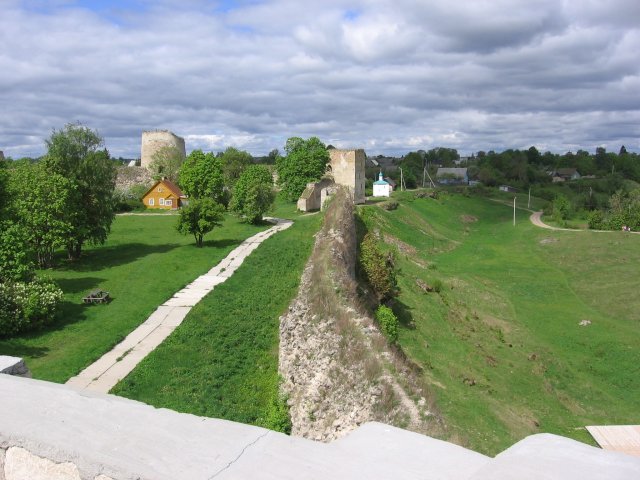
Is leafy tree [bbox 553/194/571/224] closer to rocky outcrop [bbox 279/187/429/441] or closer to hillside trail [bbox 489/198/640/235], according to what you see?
hillside trail [bbox 489/198/640/235]

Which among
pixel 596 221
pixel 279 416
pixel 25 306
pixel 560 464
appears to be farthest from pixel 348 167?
pixel 560 464

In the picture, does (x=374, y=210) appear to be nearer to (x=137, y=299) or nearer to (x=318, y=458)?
(x=137, y=299)

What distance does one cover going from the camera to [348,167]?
51.7 metres

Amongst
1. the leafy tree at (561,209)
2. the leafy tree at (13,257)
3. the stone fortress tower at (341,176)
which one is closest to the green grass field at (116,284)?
the leafy tree at (13,257)

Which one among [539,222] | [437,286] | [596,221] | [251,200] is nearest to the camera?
[437,286]

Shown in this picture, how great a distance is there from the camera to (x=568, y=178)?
14462 cm

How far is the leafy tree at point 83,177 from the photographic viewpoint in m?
26.7

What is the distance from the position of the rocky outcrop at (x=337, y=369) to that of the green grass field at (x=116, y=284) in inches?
235

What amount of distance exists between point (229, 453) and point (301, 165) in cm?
4940

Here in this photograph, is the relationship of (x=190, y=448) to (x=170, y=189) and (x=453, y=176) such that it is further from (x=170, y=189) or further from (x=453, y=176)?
(x=453, y=176)

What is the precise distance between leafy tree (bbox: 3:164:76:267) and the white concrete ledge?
23.7 metres

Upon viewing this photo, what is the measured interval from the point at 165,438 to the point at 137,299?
18.8 m

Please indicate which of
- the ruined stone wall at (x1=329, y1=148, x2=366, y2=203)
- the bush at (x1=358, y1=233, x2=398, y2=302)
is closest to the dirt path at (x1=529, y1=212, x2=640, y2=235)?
the ruined stone wall at (x1=329, y1=148, x2=366, y2=203)

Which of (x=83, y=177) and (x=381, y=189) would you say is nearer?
(x=83, y=177)
